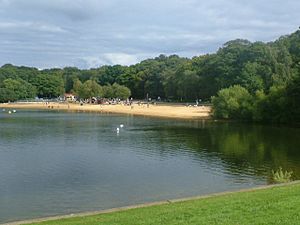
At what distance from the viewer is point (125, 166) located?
35.5 meters

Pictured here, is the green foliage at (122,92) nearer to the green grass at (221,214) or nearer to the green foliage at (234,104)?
the green foliage at (234,104)

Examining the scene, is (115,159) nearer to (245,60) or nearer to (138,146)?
(138,146)

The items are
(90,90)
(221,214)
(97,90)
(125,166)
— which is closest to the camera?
(221,214)

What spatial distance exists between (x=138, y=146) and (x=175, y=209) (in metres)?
34.9

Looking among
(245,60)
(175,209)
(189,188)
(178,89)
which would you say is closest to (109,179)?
(189,188)

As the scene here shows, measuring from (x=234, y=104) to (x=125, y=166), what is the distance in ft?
163

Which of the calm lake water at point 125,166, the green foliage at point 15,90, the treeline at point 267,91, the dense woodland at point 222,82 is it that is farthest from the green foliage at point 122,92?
the calm lake water at point 125,166

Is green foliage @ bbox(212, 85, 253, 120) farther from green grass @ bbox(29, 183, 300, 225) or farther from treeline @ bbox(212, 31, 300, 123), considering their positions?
green grass @ bbox(29, 183, 300, 225)

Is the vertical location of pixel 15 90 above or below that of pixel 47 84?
below

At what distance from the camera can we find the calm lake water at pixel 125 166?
24422 mm

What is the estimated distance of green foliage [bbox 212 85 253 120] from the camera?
3152 inches

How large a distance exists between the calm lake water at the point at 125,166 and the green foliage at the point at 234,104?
63.2 feet

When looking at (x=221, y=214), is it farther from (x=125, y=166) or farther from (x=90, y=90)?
(x=90, y=90)

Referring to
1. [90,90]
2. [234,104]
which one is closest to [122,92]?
[90,90]
